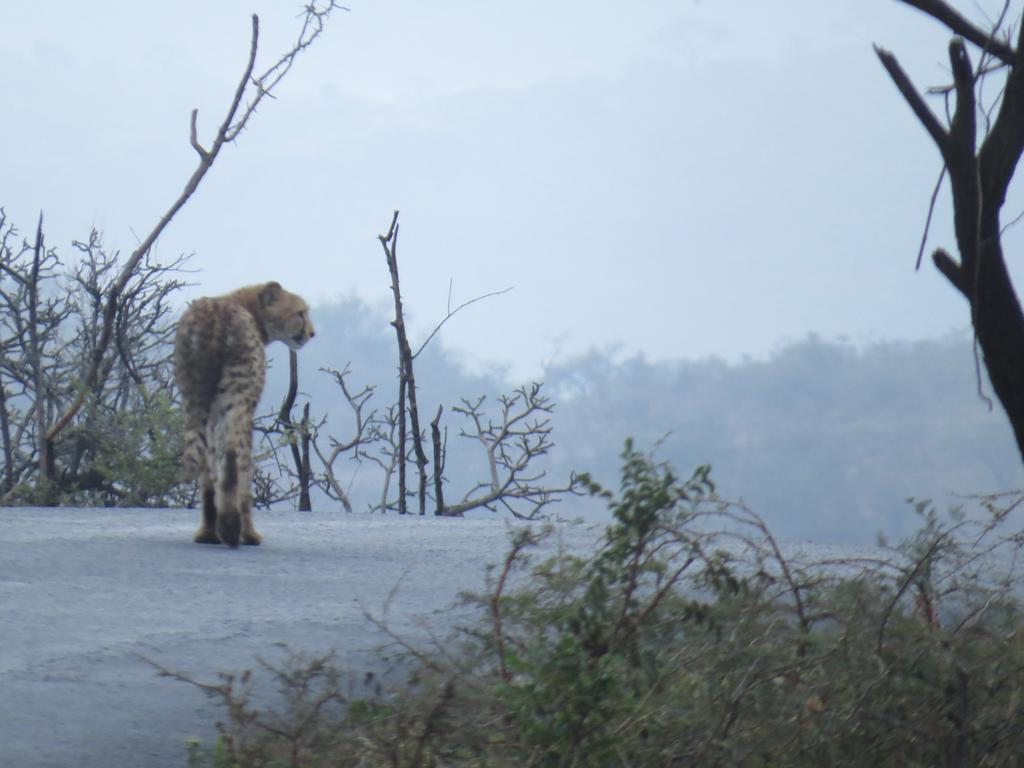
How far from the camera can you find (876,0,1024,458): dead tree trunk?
398 centimetres

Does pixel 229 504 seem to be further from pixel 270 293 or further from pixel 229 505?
pixel 270 293

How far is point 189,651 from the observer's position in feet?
15.5

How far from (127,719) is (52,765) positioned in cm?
39

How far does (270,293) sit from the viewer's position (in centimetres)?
745

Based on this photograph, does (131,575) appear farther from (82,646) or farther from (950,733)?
(950,733)

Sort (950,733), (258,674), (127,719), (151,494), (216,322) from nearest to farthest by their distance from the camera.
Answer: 1. (950,733)
2. (127,719)
3. (258,674)
4. (216,322)
5. (151,494)

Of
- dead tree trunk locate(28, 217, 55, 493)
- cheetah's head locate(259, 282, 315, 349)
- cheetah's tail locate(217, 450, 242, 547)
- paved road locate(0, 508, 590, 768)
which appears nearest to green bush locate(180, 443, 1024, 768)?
paved road locate(0, 508, 590, 768)

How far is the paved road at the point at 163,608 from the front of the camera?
3.97m

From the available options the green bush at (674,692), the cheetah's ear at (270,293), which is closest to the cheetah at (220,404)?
the cheetah's ear at (270,293)

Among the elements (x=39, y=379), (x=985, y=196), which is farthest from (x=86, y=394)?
(x=985, y=196)

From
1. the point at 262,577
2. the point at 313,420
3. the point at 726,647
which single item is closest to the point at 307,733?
the point at 726,647

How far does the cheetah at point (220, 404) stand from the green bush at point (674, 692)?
2.82 meters

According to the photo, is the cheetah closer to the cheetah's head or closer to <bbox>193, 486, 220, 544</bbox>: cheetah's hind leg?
<bbox>193, 486, 220, 544</bbox>: cheetah's hind leg

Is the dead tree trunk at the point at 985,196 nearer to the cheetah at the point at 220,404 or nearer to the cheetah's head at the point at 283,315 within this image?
the cheetah at the point at 220,404
